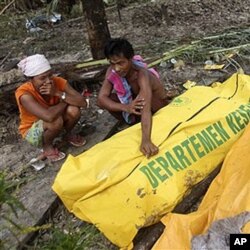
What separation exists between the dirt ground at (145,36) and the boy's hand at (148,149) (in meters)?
1.16

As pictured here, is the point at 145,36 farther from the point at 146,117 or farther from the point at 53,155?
the point at 146,117

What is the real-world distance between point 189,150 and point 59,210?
846 mm

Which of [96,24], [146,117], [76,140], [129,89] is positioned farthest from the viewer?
[96,24]

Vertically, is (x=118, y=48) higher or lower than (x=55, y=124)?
higher

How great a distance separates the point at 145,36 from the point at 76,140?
6.78 feet

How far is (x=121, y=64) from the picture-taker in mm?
2994

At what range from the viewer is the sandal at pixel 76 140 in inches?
134

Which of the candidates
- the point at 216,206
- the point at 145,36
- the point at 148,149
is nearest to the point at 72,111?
the point at 148,149

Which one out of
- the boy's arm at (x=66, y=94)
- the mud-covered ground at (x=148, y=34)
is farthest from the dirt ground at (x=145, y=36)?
the boy's arm at (x=66, y=94)

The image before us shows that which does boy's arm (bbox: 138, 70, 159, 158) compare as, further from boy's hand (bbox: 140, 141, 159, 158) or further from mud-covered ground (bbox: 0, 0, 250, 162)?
mud-covered ground (bbox: 0, 0, 250, 162)

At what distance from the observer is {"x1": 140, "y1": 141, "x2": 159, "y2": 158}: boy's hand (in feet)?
8.56

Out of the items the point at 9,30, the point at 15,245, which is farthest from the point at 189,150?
the point at 9,30

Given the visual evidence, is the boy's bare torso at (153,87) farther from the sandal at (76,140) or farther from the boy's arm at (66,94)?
the sandal at (76,140)

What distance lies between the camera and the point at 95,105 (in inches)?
155
